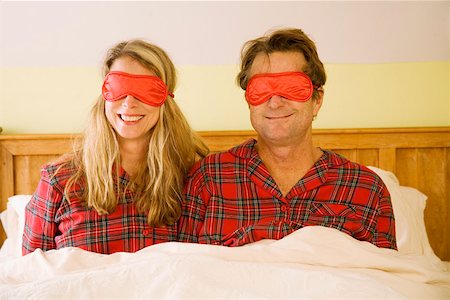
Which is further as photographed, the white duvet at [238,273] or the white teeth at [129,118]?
the white teeth at [129,118]

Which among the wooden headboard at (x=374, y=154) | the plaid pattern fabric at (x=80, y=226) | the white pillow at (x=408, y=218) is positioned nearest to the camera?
the plaid pattern fabric at (x=80, y=226)

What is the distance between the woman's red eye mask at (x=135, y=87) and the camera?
5.08 feet

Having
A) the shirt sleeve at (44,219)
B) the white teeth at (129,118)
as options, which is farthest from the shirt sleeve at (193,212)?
the shirt sleeve at (44,219)

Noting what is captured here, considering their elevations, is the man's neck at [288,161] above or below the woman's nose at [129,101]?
below

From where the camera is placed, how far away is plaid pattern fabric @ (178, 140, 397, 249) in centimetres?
154

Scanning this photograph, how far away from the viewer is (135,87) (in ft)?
5.07

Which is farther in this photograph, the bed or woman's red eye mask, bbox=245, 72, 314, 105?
woman's red eye mask, bbox=245, 72, 314, 105

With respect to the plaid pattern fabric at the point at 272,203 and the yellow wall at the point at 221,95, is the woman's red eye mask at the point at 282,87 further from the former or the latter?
the yellow wall at the point at 221,95

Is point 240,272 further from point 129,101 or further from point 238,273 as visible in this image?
point 129,101

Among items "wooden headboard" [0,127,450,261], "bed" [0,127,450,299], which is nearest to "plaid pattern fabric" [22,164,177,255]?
"bed" [0,127,450,299]

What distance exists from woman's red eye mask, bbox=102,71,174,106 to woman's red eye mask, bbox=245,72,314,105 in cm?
29

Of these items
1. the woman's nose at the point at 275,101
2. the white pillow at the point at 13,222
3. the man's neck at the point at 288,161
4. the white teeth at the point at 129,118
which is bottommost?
the white pillow at the point at 13,222

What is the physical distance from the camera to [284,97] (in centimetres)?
158

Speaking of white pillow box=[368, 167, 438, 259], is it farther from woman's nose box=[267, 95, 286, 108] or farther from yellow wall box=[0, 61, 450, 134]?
woman's nose box=[267, 95, 286, 108]
